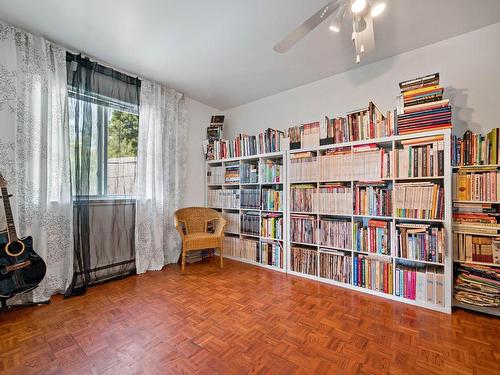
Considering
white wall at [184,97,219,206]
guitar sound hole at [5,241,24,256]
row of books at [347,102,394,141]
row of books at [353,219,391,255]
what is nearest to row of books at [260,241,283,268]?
row of books at [353,219,391,255]

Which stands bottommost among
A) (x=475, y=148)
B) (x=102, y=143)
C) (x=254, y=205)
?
(x=254, y=205)

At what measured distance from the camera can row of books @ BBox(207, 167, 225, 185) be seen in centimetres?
363

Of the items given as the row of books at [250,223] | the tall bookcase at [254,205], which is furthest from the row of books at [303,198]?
the row of books at [250,223]

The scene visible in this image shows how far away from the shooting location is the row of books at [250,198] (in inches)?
124

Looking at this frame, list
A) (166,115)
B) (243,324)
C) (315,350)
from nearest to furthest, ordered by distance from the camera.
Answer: (315,350)
(243,324)
(166,115)

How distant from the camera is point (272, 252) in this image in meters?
2.99

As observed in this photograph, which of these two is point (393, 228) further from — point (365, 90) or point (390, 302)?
point (365, 90)

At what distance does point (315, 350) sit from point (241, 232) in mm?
1989

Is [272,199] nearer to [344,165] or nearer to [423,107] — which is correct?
[344,165]

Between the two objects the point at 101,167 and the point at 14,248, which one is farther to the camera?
the point at 101,167

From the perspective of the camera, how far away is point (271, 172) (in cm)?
307

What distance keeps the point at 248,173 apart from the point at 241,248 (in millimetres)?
1088

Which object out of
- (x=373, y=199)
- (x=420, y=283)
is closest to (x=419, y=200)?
(x=373, y=199)

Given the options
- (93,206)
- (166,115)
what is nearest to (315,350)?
(93,206)
